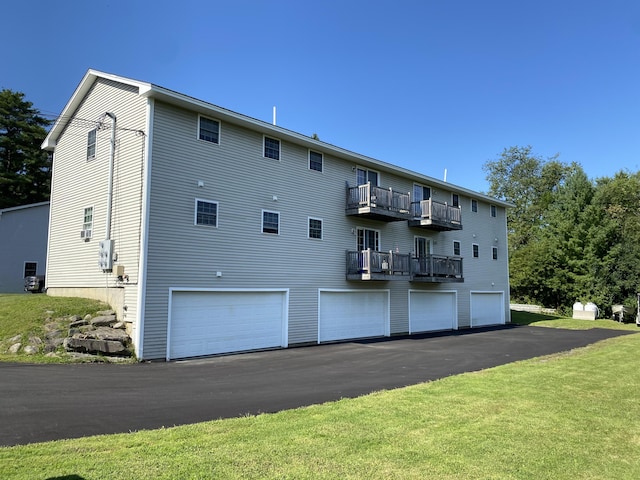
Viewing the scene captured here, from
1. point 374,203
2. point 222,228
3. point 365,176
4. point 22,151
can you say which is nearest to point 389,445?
point 222,228

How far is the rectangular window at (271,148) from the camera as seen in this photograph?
15.1 metres

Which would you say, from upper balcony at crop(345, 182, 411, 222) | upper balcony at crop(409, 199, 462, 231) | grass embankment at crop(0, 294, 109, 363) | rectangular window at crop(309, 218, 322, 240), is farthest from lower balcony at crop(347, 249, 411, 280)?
grass embankment at crop(0, 294, 109, 363)

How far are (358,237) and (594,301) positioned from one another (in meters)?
23.5

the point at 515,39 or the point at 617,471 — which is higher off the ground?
the point at 515,39

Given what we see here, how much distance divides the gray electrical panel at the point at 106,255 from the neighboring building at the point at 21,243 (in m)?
11.6

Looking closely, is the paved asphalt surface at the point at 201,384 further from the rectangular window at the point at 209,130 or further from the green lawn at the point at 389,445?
the rectangular window at the point at 209,130

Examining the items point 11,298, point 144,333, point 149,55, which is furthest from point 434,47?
point 11,298

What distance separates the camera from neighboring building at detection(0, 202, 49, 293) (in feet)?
71.1

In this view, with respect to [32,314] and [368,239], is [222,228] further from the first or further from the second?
[368,239]

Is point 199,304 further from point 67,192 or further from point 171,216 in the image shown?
point 67,192

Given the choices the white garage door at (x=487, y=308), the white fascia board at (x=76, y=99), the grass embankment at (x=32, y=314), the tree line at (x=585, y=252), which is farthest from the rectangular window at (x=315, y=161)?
the tree line at (x=585, y=252)

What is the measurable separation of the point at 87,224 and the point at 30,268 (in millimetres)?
10422

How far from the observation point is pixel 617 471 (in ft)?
13.5

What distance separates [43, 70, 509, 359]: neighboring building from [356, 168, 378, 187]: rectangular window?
0.06 metres
